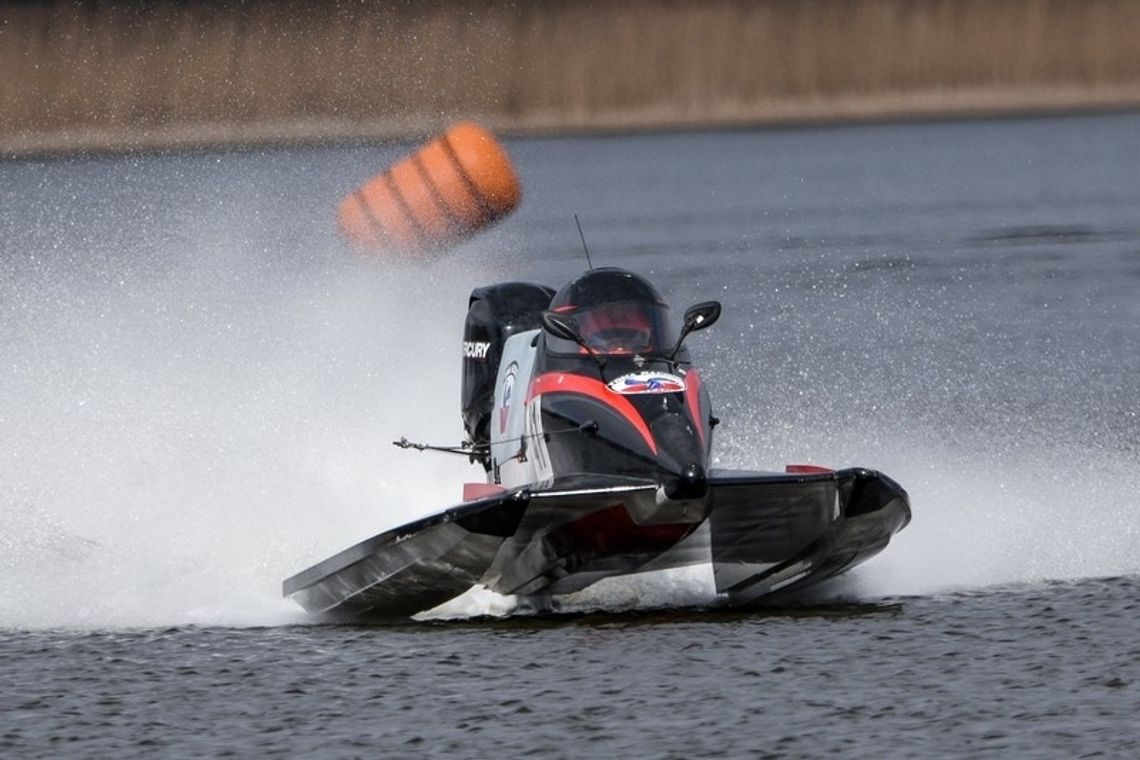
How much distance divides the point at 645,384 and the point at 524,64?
158ft

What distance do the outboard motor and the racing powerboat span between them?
1117 mm

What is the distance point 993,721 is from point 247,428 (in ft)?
28.6

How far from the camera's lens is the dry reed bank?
185ft

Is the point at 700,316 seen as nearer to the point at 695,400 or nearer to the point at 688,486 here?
the point at 695,400

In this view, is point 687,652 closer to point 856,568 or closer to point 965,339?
point 856,568

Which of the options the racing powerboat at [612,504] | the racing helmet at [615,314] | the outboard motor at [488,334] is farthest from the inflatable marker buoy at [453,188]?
the racing helmet at [615,314]

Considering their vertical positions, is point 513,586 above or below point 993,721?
above

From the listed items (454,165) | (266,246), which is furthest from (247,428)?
(266,246)

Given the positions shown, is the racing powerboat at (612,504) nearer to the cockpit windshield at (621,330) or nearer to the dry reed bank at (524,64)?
the cockpit windshield at (621,330)

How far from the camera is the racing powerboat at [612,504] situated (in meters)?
10.8

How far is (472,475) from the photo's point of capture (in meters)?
15.1

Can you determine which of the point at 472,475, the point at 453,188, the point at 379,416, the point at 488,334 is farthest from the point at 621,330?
the point at 453,188

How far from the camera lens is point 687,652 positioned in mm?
10602

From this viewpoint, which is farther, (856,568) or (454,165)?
(454,165)
